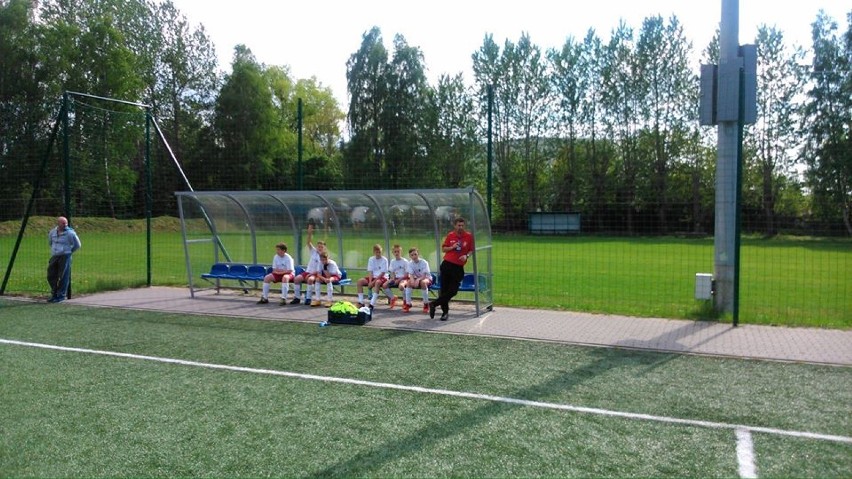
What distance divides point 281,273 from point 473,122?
10.7 m

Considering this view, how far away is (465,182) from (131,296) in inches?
314

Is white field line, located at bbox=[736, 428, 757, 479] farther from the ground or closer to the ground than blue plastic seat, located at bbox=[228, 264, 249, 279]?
closer to the ground

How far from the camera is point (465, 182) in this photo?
651 inches

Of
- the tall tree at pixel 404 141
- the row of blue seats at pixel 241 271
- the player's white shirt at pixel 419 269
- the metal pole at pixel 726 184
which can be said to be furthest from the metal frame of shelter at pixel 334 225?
the metal pole at pixel 726 184

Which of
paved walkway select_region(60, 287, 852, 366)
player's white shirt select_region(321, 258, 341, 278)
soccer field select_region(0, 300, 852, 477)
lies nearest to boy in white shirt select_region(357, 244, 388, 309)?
paved walkway select_region(60, 287, 852, 366)

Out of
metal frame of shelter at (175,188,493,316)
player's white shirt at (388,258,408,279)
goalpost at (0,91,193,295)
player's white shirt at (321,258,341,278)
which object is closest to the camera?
metal frame of shelter at (175,188,493,316)

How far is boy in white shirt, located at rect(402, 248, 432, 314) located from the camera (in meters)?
11.0

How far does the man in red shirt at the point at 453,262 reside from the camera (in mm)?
10227

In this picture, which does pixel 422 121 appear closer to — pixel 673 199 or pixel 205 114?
pixel 673 199

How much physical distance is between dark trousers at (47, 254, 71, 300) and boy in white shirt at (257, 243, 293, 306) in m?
3.78

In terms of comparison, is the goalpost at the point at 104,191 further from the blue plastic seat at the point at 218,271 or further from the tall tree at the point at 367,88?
the tall tree at the point at 367,88

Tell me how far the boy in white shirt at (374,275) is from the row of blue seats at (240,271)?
1050 millimetres

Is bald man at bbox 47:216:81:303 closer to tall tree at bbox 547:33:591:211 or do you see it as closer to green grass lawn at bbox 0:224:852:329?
green grass lawn at bbox 0:224:852:329

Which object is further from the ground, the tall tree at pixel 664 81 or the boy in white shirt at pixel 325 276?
the tall tree at pixel 664 81
